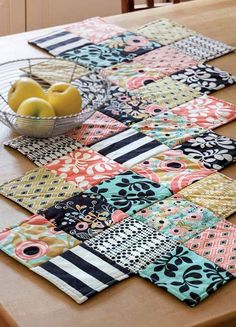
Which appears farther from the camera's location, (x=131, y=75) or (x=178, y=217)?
(x=131, y=75)

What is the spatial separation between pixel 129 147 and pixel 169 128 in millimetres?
124

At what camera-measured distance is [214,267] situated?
141 centimetres

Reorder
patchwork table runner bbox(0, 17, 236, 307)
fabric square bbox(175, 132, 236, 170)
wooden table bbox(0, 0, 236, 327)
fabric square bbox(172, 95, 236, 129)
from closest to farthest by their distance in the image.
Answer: wooden table bbox(0, 0, 236, 327), patchwork table runner bbox(0, 17, 236, 307), fabric square bbox(175, 132, 236, 170), fabric square bbox(172, 95, 236, 129)

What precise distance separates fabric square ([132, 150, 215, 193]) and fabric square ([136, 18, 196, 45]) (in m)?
0.61

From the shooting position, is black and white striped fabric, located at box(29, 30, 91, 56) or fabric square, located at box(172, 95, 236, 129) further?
black and white striped fabric, located at box(29, 30, 91, 56)

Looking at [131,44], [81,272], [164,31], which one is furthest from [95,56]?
[81,272]

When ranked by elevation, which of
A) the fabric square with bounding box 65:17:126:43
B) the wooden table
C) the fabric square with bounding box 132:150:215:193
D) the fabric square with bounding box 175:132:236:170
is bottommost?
the wooden table

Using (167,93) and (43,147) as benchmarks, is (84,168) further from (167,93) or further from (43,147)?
(167,93)

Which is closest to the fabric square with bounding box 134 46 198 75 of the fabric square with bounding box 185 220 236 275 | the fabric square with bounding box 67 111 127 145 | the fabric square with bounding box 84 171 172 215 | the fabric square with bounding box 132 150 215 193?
the fabric square with bounding box 67 111 127 145

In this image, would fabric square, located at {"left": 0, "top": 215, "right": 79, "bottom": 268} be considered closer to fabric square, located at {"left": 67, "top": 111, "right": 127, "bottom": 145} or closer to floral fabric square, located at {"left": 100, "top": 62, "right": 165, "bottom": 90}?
fabric square, located at {"left": 67, "top": 111, "right": 127, "bottom": 145}

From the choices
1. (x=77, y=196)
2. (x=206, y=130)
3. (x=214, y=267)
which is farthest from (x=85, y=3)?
(x=214, y=267)

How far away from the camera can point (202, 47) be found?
2232mm

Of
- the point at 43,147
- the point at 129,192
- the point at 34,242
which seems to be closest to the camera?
the point at 34,242

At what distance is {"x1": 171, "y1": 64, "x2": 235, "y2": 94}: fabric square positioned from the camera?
2035 mm
